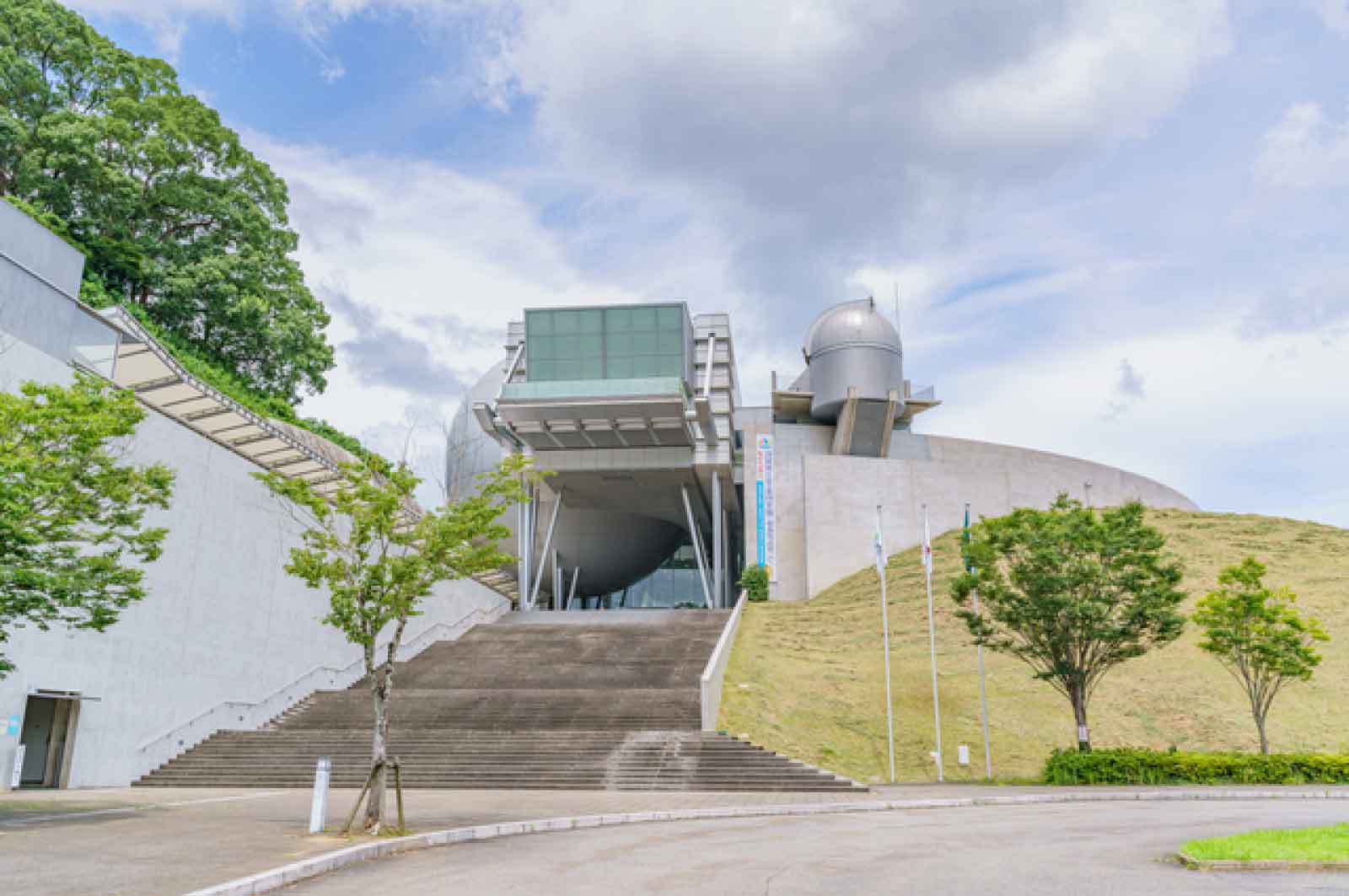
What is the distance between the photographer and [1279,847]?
945 cm

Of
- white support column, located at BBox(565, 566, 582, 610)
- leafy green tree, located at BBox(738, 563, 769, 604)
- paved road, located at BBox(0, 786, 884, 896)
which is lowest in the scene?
paved road, located at BBox(0, 786, 884, 896)

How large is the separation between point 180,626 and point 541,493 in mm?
33527

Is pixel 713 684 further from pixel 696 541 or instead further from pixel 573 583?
pixel 573 583

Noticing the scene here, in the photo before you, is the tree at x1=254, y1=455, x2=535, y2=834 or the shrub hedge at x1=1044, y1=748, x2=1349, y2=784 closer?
the tree at x1=254, y1=455, x2=535, y2=834

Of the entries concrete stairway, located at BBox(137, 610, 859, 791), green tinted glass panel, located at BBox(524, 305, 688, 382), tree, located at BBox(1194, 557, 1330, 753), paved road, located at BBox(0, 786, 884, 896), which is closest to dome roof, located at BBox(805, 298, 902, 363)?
green tinted glass panel, located at BBox(524, 305, 688, 382)

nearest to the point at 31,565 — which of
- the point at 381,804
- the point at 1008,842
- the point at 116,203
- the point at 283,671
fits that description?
the point at 381,804

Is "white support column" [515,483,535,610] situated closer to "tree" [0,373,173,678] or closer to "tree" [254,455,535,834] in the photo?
"tree" [254,455,535,834]

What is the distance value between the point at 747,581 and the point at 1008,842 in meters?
36.0

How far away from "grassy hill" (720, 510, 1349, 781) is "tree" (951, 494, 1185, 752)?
3.47 meters

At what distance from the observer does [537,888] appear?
8.58 m

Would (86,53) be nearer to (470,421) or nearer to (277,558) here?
(277,558)

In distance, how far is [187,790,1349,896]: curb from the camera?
8.91m

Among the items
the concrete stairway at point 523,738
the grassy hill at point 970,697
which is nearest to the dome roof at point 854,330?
the grassy hill at point 970,697

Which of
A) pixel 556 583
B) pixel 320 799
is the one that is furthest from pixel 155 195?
pixel 320 799
